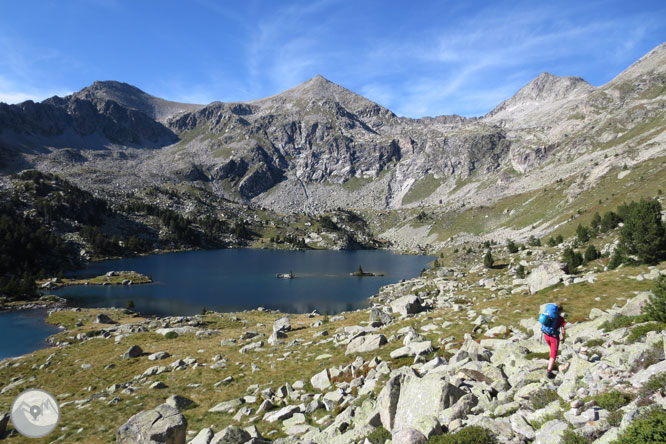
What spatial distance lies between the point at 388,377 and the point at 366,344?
750cm

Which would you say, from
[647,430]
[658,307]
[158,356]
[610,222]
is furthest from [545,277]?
[610,222]

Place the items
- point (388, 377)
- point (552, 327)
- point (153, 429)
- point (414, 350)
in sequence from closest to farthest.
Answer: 1. point (552, 327)
2. point (153, 429)
3. point (388, 377)
4. point (414, 350)

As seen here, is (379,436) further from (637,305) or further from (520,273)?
(520,273)

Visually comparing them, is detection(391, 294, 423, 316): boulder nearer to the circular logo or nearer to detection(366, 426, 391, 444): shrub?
detection(366, 426, 391, 444): shrub

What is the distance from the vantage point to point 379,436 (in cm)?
1051

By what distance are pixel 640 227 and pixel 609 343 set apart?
1163 inches

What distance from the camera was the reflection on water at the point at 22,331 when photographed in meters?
48.0

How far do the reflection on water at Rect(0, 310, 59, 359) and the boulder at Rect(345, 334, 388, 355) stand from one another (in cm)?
5127

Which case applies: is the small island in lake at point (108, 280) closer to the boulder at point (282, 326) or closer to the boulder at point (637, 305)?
the boulder at point (282, 326)

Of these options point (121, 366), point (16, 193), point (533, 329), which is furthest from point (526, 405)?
point (16, 193)

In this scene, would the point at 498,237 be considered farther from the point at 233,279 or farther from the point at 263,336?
the point at 263,336

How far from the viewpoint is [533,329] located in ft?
60.1

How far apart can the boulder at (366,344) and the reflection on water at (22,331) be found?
168 ft

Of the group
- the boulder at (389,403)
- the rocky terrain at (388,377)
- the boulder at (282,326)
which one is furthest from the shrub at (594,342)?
the boulder at (282,326)
